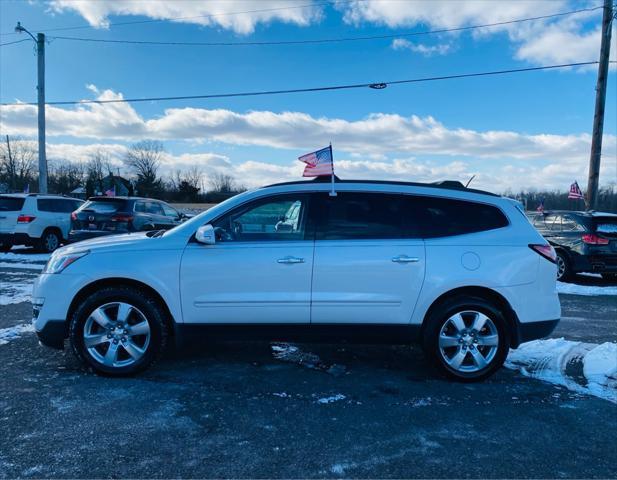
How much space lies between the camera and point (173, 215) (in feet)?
46.6

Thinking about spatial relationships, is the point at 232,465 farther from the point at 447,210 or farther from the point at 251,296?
the point at 447,210

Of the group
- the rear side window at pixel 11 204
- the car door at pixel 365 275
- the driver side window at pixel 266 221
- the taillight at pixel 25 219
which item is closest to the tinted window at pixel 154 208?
the taillight at pixel 25 219

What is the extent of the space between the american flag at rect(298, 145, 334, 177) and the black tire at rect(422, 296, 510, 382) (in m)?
1.68

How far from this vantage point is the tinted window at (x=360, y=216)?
4.05 m

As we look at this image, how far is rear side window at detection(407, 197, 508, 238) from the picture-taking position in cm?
411

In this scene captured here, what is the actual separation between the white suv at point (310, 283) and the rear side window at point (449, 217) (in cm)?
1

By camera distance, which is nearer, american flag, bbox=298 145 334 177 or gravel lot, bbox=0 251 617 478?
gravel lot, bbox=0 251 617 478

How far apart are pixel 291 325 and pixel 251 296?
1.45ft

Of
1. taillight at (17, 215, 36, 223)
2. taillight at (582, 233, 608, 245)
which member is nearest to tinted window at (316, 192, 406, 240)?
taillight at (582, 233, 608, 245)

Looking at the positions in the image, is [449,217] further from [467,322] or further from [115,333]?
[115,333]

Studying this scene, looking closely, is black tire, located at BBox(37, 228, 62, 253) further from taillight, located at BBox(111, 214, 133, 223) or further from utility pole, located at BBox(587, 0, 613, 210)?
utility pole, located at BBox(587, 0, 613, 210)

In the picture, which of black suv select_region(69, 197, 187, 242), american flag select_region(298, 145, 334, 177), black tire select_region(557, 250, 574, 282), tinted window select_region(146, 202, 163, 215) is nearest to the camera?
american flag select_region(298, 145, 334, 177)

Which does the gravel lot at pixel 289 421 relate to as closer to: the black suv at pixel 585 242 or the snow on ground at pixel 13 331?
the snow on ground at pixel 13 331

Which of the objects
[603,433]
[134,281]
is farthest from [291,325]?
[603,433]
